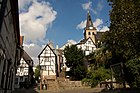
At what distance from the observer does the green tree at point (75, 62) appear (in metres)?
44.0

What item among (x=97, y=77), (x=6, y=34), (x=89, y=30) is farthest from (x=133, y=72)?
(x=89, y=30)

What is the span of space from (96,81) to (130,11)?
77.2 feet

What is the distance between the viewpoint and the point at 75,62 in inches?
1783

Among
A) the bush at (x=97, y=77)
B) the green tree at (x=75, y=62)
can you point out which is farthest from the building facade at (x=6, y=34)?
the green tree at (x=75, y=62)

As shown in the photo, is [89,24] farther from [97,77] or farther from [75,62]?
[97,77]

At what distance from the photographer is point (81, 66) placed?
4425cm

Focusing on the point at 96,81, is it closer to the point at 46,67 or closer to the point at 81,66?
the point at 81,66

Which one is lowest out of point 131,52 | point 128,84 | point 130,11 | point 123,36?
point 128,84

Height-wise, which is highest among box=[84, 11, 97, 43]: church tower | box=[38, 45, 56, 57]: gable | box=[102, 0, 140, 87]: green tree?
box=[84, 11, 97, 43]: church tower

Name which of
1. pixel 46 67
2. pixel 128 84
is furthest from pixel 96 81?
pixel 46 67

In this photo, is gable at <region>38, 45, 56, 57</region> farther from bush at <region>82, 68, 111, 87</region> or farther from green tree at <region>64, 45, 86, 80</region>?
bush at <region>82, 68, 111, 87</region>

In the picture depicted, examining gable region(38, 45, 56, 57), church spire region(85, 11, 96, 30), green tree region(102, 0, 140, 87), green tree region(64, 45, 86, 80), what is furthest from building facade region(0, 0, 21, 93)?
church spire region(85, 11, 96, 30)

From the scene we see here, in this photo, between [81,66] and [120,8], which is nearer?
[120,8]

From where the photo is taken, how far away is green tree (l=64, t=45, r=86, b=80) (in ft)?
144
